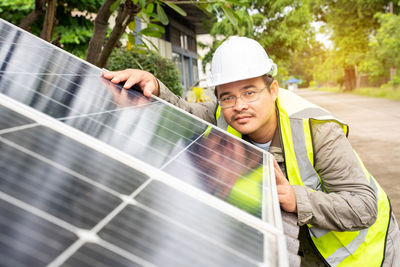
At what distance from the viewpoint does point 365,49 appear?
118ft

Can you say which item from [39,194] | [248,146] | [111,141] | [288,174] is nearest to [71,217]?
[39,194]

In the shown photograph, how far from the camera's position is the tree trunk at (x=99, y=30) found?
353 centimetres

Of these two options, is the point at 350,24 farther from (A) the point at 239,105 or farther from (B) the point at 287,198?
(B) the point at 287,198

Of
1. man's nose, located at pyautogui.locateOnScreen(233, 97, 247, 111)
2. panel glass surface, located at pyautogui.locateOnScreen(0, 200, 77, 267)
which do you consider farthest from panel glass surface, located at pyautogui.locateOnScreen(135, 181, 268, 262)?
man's nose, located at pyautogui.locateOnScreen(233, 97, 247, 111)

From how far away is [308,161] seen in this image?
2225 mm

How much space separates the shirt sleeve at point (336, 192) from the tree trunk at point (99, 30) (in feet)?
8.01

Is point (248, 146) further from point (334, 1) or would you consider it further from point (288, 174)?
point (334, 1)

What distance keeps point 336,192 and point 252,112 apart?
0.79 meters

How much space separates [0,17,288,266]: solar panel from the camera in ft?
2.48

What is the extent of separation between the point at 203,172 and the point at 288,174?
97 centimetres

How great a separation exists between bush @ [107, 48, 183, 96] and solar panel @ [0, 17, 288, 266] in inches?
286

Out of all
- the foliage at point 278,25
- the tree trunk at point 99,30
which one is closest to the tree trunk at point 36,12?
the tree trunk at point 99,30

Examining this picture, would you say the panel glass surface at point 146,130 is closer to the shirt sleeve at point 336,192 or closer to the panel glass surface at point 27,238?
the panel glass surface at point 27,238

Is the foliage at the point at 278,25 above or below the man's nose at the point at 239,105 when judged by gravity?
above
